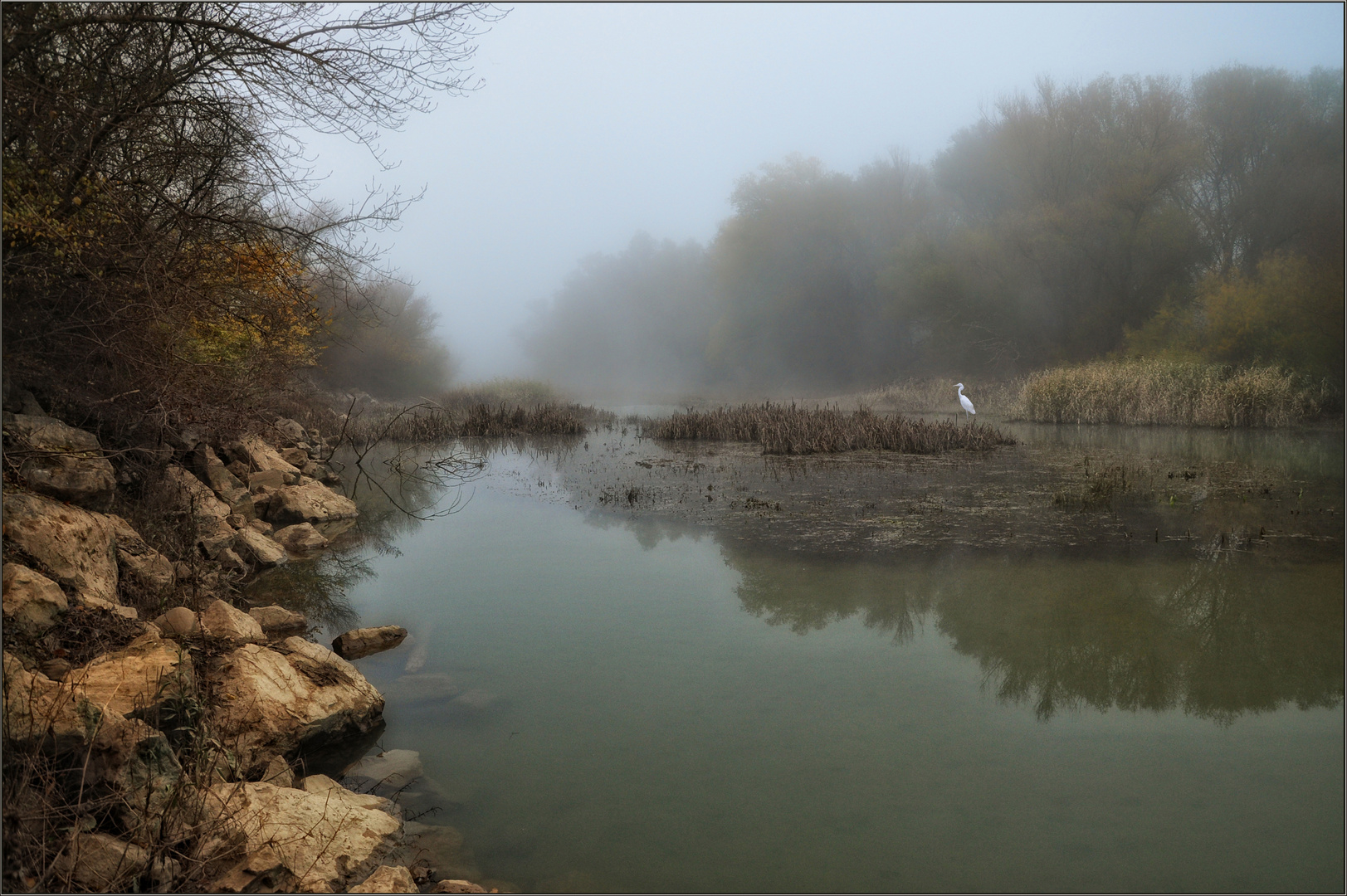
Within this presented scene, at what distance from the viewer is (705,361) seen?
49.9 m

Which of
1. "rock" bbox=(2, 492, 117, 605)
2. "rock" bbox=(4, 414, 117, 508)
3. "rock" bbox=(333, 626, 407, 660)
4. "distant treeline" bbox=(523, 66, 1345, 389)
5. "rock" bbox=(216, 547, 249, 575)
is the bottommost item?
"rock" bbox=(333, 626, 407, 660)

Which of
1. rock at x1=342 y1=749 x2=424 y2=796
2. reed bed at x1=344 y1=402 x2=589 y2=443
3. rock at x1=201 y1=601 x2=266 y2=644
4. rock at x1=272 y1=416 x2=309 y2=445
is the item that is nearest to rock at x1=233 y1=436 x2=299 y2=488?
rock at x1=272 y1=416 x2=309 y2=445

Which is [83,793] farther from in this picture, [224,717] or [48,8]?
[48,8]

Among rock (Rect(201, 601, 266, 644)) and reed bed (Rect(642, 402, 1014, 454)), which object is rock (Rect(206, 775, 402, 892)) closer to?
rock (Rect(201, 601, 266, 644))

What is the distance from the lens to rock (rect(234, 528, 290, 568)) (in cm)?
678

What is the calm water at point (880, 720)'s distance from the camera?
3.09 metres

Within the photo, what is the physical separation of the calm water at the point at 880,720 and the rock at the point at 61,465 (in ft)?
6.03

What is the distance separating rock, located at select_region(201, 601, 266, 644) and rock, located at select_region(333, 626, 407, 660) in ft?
3.02

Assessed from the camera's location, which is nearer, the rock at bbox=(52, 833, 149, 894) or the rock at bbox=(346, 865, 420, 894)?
the rock at bbox=(52, 833, 149, 894)

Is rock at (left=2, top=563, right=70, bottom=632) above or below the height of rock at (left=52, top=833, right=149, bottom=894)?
above

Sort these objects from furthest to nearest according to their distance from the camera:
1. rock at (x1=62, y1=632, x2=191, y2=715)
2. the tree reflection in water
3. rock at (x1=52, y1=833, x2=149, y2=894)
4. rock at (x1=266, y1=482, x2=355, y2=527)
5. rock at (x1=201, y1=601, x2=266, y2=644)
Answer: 1. rock at (x1=266, y1=482, x2=355, y2=527)
2. the tree reflection in water
3. rock at (x1=201, y1=601, x2=266, y2=644)
4. rock at (x1=62, y1=632, x2=191, y2=715)
5. rock at (x1=52, y1=833, x2=149, y2=894)

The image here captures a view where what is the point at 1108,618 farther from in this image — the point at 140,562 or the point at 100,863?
the point at 140,562

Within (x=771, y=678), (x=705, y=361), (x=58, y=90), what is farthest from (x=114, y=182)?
(x=705, y=361)

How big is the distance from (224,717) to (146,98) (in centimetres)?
360
